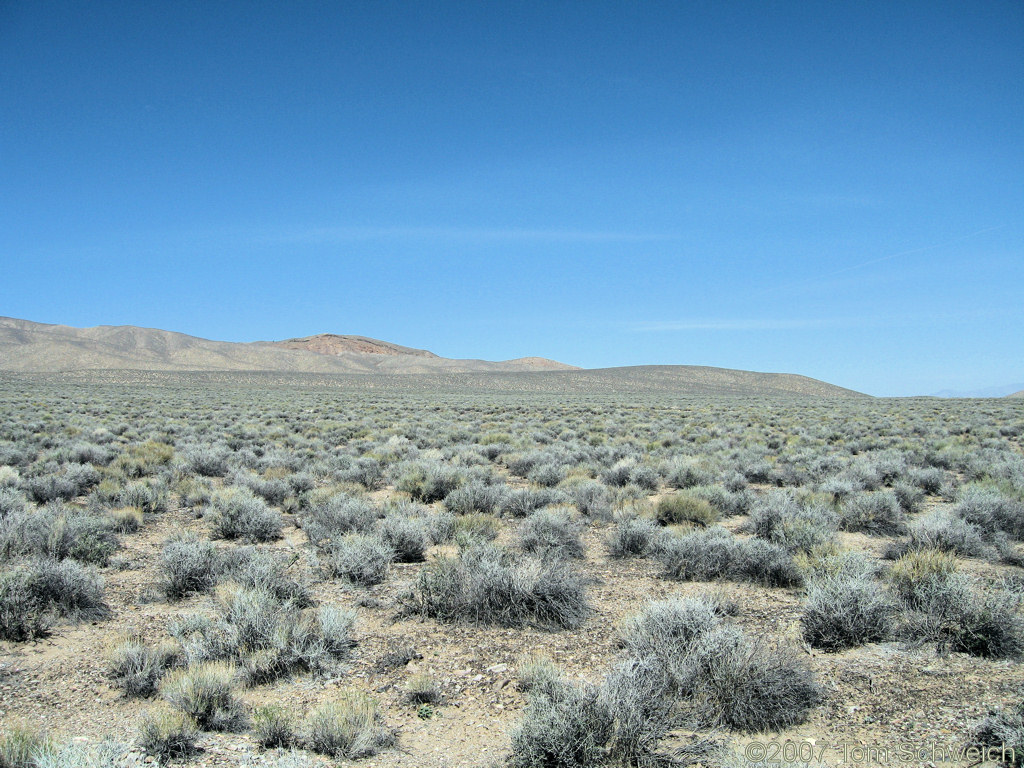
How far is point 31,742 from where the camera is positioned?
3068 millimetres

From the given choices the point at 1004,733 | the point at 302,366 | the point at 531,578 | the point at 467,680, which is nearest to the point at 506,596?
the point at 531,578

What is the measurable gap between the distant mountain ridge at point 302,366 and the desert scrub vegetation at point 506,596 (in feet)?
222

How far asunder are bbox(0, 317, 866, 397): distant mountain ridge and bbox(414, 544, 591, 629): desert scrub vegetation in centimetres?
6754

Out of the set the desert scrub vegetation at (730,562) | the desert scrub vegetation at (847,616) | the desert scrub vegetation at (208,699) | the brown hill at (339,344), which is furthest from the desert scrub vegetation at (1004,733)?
the brown hill at (339,344)

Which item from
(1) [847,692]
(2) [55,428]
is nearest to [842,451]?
(1) [847,692]

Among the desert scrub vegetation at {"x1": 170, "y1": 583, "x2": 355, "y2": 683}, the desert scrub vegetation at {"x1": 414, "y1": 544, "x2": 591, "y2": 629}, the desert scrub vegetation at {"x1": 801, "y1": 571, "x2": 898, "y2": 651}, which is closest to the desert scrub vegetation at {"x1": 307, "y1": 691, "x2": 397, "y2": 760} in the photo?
the desert scrub vegetation at {"x1": 170, "y1": 583, "x2": 355, "y2": 683}

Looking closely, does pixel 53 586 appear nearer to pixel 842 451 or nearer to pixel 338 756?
pixel 338 756

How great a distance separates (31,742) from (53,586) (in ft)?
9.08

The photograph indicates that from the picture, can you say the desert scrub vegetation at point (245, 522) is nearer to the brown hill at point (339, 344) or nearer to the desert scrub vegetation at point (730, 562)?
the desert scrub vegetation at point (730, 562)

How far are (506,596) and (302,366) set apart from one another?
115441 mm

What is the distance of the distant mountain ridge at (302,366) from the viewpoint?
259 ft

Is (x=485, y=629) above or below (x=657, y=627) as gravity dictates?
below

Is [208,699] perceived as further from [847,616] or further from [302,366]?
[302,366]

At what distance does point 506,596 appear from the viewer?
217 inches
